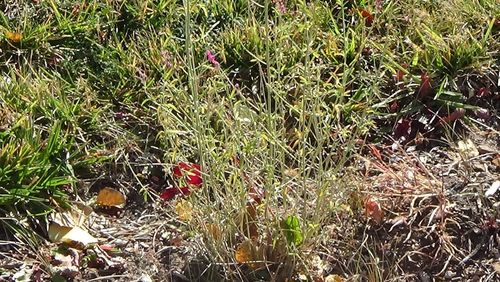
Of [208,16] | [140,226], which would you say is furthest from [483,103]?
[140,226]

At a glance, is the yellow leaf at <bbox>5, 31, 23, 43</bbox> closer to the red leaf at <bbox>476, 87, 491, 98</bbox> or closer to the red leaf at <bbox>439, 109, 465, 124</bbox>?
the red leaf at <bbox>439, 109, 465, 124</bbox>

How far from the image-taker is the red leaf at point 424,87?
3.14 meters

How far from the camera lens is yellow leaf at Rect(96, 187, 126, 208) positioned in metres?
2.77

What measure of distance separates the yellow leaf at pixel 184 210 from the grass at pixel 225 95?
4cm

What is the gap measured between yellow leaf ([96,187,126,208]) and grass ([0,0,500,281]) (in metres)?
0.09

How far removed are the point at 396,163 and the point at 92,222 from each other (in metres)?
1.08

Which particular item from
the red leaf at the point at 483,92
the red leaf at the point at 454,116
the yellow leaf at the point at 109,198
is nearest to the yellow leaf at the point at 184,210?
the yellow leaf at the point at 109,198

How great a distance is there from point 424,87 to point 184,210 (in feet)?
3.81

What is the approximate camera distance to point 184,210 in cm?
250

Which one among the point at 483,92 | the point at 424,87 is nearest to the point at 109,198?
the point at 424,87

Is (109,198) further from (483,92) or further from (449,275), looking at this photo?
(483,92)

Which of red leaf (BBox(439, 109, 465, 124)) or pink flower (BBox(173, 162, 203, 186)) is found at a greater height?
pink flower (BBox(173, 162, 203, 186))

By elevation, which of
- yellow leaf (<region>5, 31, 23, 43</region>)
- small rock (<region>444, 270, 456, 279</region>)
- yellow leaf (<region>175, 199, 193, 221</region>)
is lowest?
small rock (<region>444, 270, 456, 279</region>)

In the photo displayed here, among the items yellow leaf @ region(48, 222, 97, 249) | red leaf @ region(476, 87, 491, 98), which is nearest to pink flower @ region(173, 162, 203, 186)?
yellow leaf @ region(48, 222, 97, 249)
